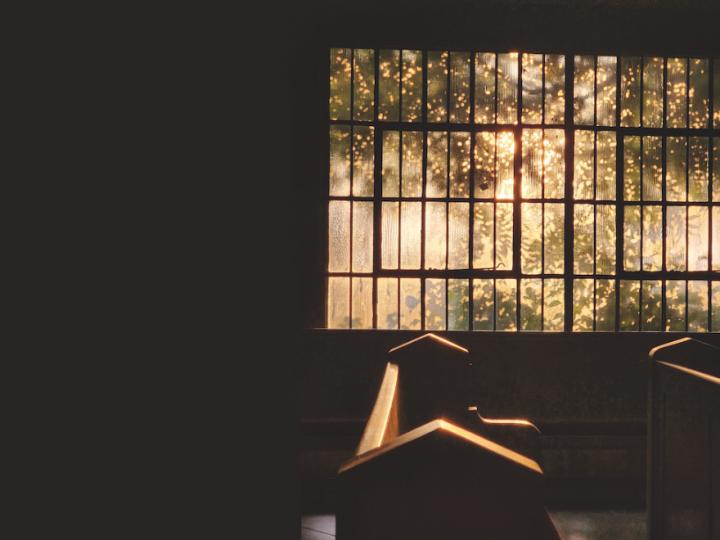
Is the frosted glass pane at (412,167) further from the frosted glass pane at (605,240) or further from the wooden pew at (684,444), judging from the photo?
the wooden pew at (684,444)

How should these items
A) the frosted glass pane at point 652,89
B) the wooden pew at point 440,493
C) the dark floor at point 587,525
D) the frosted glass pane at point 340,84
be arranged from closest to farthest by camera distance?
the wooden pew at point 440,493
the dark floor at point 587,525
the frosted glass pane at point 340,84
the frosted glass pane at point 652,89

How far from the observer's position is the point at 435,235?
3.86 meters

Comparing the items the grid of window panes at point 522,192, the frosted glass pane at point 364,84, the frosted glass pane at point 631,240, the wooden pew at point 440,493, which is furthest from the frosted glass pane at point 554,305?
the wooden pew at point 440,493

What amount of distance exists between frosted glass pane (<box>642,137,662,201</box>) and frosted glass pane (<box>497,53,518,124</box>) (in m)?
1.10

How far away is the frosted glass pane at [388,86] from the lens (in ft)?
12.5

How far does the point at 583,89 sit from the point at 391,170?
164cm

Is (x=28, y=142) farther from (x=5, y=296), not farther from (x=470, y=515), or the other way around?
(x=470, y=515)

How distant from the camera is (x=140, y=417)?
560 millimetres

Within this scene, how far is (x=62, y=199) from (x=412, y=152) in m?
3.48

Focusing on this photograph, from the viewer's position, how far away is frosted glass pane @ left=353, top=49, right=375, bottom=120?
12.5 feet

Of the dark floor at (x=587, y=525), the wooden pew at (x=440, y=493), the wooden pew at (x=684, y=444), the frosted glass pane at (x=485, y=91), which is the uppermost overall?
the frosted glass pane at (x=485, y=91)

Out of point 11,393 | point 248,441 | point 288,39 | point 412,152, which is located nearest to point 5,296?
point 11,393

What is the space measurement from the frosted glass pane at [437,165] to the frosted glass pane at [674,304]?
6.44ft

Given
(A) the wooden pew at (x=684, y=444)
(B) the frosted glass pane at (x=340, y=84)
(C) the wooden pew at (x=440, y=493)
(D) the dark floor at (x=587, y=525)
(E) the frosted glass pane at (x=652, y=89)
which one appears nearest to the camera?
(C) the wooden pew at (x=440, y=493)
